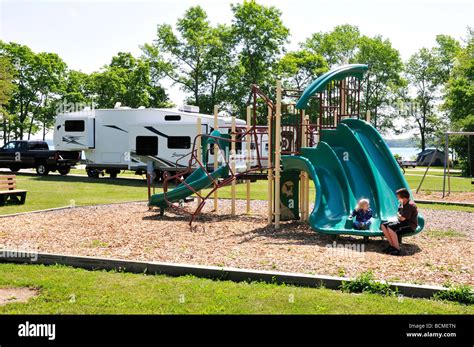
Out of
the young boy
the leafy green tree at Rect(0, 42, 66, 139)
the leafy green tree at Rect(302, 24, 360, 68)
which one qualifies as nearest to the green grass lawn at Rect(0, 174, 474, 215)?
the young boy

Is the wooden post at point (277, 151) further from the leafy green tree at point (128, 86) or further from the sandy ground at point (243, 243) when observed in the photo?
the leafy green tree at point (128, 86)

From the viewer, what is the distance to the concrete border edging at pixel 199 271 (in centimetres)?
613

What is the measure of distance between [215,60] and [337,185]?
126ft

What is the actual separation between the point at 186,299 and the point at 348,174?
5.66 m

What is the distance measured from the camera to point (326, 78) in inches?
427

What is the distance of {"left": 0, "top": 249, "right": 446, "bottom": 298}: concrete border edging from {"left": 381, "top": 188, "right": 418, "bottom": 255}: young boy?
2.36m

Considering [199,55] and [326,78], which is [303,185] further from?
[199,55]

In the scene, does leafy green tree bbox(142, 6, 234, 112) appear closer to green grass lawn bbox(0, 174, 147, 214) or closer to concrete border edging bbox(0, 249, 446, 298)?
green grass lawn bbox(0, 174, 147, 214)

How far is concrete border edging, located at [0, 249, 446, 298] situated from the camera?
613 centimetres

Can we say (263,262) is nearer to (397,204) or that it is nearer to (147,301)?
(147,301)

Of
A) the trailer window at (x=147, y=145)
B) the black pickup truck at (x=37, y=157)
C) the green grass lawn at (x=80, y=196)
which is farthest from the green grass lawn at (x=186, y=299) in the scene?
the black pickup truck at (x=37, y=157)

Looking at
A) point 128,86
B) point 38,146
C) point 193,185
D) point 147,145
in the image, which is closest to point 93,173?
point 147,145

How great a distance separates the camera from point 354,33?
2394 inches

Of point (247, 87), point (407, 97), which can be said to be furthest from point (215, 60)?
point (407, 97)
